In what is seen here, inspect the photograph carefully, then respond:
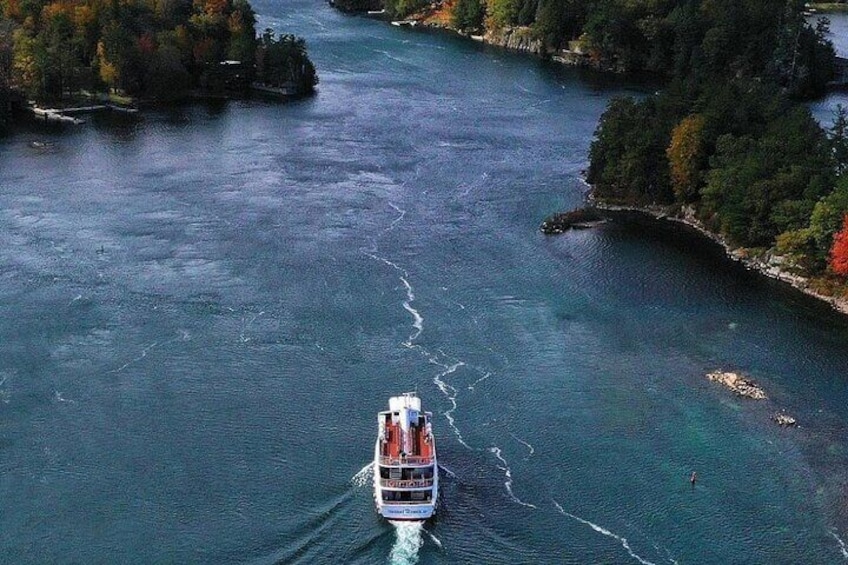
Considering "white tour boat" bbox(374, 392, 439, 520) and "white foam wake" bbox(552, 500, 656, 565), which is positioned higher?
"white tour boat" bbox(374, 392, 439, 520)

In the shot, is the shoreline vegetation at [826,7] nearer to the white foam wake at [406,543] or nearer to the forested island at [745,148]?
the forested island at [745,148]

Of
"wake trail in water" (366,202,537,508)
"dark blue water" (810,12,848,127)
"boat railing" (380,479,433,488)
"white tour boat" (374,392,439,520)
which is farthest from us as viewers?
"dark blue water" (810,12,848,127)

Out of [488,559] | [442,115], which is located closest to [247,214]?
[442,115]

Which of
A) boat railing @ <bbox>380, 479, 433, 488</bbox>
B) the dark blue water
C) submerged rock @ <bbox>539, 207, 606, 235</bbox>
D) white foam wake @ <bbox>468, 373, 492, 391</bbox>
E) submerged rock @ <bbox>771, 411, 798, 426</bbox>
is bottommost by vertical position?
boat railing @ <bbox>380, 479, 433, 488</bbox>

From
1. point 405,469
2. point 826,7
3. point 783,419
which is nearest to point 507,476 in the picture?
point 405,469

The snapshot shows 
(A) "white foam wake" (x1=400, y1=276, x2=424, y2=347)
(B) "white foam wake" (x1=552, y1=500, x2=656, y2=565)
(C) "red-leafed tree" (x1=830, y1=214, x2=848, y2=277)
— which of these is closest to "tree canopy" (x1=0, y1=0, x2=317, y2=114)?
(A) "white foam wake" (x1=400, y1=276, x2=424, y2=347)

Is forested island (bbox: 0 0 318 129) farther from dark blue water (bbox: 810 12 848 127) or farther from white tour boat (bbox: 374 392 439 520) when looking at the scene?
white tour boat (bbox: 374 392 439 520)
